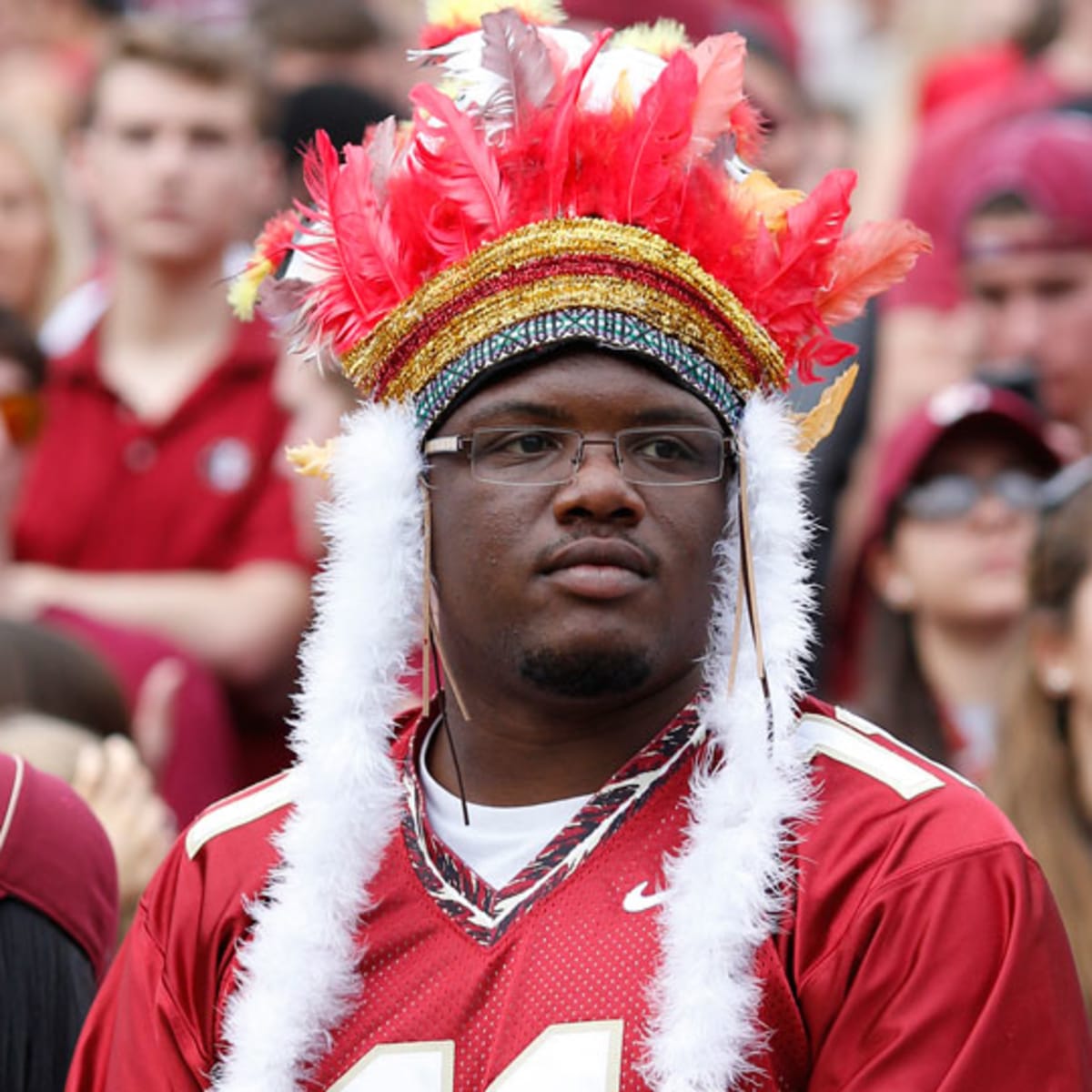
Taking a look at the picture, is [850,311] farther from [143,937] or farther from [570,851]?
[143,937]

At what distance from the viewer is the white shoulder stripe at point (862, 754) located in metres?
2.97

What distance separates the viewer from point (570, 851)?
3.10 m

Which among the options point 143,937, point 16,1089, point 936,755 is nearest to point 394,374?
point 143,937

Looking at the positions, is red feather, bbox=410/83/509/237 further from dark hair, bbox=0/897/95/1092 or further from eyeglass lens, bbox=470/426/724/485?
dark hair, bbox=0/897/95/1092

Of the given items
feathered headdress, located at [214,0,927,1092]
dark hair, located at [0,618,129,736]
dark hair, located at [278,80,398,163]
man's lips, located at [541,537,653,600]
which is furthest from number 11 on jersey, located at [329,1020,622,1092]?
dark hair, located at [278,80,398,163]

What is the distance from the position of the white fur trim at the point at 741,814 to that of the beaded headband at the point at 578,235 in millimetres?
149

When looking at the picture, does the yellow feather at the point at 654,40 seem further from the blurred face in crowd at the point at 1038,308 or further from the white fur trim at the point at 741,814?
the blurred face in crowd at the point at 1038,308

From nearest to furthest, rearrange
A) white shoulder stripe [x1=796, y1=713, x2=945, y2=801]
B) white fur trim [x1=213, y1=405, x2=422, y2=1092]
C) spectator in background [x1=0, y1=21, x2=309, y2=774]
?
→ white shoulder stripe [x1=796, y1=713, x2=945, y2=801] < white fur trim [x1=213, y1=405, x2=422, y2=1092] < spectator in background [x1=0, y1=21, x2=309, y2=774]

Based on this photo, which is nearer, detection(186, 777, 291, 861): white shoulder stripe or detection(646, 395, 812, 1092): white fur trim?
detection(646, 395, 812, 1092): white fur trim

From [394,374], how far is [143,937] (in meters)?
0.82

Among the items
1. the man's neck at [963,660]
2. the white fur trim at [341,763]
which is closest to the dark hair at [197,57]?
the man's neck at [963,660]

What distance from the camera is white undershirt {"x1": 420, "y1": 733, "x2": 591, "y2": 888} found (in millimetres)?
3154

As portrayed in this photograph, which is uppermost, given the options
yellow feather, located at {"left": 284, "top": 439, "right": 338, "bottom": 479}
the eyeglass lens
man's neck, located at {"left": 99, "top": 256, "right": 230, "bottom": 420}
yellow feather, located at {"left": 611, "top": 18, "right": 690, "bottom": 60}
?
man's neck, located at {"left": 99, "top": 256, "right": 230, "bottom": 420}

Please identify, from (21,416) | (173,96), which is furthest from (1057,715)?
(173,96)
